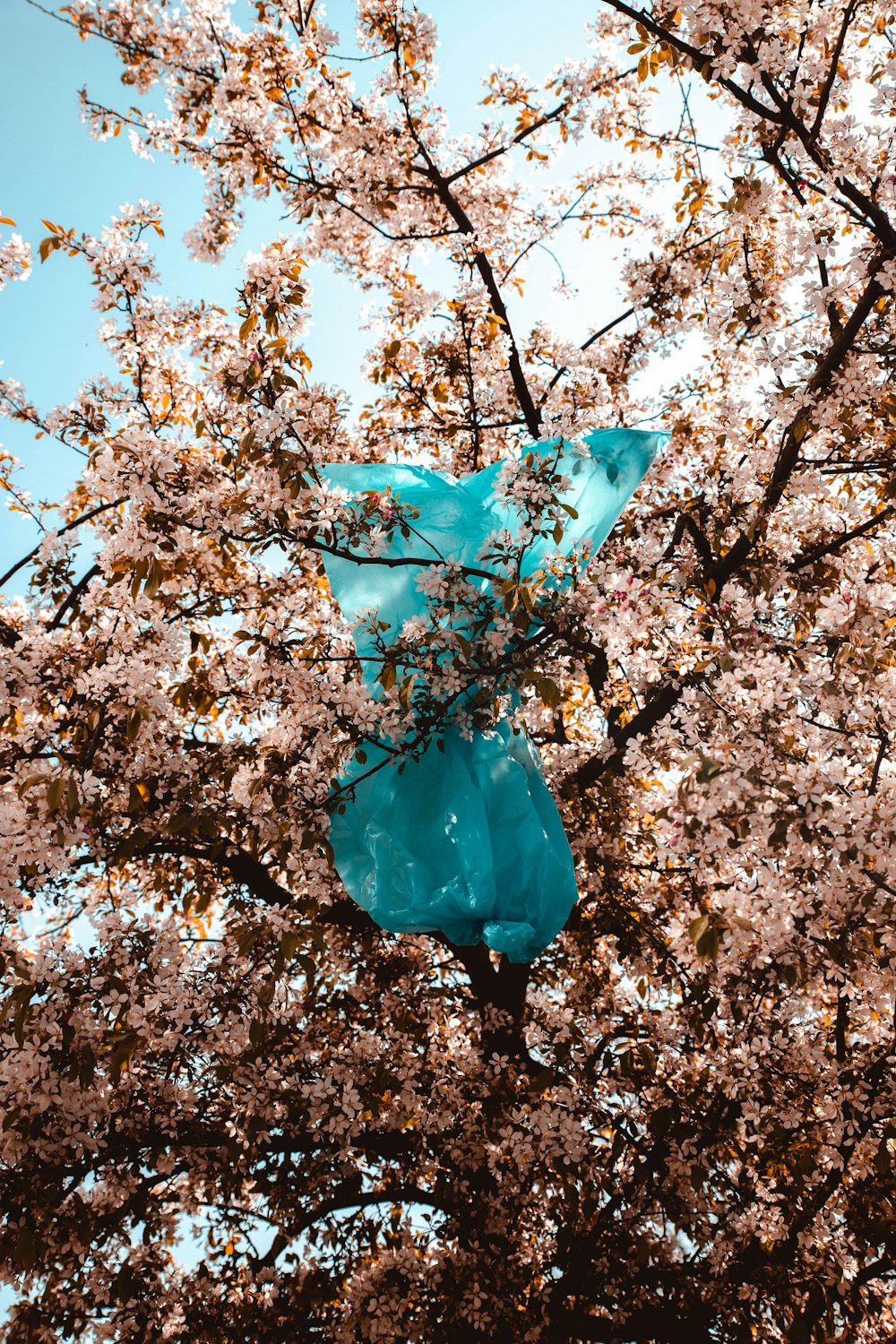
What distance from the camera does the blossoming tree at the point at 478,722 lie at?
3.22m

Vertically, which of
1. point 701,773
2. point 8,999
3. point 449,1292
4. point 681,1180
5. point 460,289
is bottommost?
point 449,1292

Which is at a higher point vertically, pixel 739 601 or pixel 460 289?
pixel 460 289

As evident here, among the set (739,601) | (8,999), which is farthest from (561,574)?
(8,999)

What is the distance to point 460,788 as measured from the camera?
354 cm

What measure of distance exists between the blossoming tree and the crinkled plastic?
0.61 ft

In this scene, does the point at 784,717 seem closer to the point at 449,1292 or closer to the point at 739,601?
the point at 739,601

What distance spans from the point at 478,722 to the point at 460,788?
28cm

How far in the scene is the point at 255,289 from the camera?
11.9 ft

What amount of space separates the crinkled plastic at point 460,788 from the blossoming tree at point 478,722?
186 millimetres

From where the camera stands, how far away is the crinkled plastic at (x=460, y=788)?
3373mm

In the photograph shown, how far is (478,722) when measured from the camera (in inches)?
143

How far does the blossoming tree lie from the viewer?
322 cm

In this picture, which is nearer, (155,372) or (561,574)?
(561,574)

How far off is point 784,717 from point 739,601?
19.0 inches
